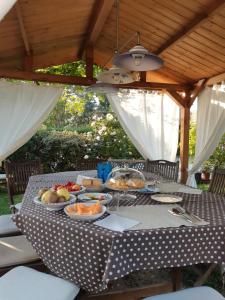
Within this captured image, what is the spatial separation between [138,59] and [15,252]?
1522mm

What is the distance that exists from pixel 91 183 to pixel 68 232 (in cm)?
82

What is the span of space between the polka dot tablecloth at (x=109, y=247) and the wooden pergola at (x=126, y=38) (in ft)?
6.91

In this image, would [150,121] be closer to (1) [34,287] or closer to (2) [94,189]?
(2) [94,189]

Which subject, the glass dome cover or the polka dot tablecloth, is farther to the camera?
the glass dome cover

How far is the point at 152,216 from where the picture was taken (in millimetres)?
1635

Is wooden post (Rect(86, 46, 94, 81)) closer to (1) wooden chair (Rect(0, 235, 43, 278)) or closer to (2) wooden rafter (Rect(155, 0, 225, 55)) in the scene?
(2) wooden rafter (Rect(155, 0, 225, 55))

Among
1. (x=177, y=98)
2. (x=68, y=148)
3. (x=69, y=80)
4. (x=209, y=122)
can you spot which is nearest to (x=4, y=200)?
(x=68, y=148)

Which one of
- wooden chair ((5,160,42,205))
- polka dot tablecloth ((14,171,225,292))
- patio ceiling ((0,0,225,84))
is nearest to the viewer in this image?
polka dot tablecloth ((14,171,225,292))

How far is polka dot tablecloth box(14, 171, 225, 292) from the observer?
1.35 m

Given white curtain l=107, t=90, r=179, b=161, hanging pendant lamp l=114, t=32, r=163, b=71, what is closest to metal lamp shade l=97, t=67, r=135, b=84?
hanging pendant lamp l=114, t=32, r=163, b=71

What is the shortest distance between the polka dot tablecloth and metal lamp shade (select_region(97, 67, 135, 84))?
126 cm

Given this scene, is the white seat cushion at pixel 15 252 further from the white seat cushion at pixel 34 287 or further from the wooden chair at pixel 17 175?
the wooden chair at pixel 17 175

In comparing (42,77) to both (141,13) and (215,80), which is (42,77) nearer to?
(141,13)

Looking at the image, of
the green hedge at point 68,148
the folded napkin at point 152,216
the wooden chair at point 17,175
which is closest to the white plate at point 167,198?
the folded napkin at point 152,216
